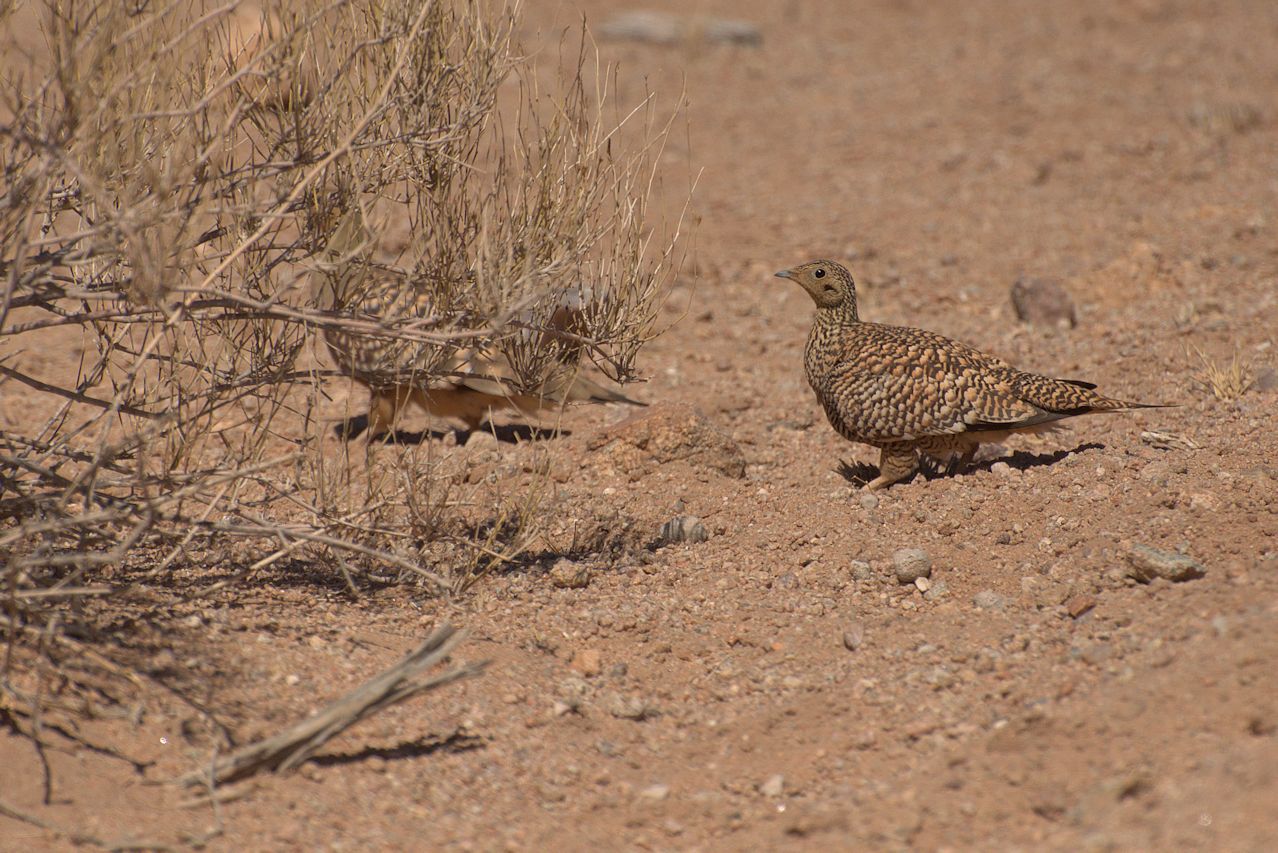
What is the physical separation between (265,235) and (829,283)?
278 centimetres

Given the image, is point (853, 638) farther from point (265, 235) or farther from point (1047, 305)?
point (1047, 305)

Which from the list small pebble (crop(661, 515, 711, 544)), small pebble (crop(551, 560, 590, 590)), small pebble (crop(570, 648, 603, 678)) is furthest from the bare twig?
small pebble (crop(661, 515, 711, 544))

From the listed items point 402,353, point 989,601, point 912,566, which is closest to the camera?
point 989,601

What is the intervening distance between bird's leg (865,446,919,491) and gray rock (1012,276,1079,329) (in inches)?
106

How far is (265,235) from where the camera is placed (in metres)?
4.76

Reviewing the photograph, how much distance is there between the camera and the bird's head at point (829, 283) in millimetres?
6250

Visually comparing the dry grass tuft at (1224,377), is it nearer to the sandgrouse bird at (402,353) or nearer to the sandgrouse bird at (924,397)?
the sandgrouse bird at (924,397)

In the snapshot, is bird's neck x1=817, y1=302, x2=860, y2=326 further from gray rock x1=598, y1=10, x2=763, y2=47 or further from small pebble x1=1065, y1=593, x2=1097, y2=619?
gray rock x1=598, y1=10, x2=763, y2=47

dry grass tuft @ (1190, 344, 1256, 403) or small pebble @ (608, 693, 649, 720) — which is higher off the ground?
dry grass tuft @ (1190, 344, 1256, 403)

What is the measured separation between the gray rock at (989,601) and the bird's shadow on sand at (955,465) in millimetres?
1116

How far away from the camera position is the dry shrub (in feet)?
12.9

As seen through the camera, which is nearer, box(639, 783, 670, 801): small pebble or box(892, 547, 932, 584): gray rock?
box(639, 783, 670, 801): small pebble

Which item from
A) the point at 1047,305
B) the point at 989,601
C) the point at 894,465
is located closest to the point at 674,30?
the point at 1047,305

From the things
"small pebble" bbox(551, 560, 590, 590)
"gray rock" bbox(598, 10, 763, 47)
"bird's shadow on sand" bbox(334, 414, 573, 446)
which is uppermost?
"gray rock" bbox(598, 10, 763, 47)
